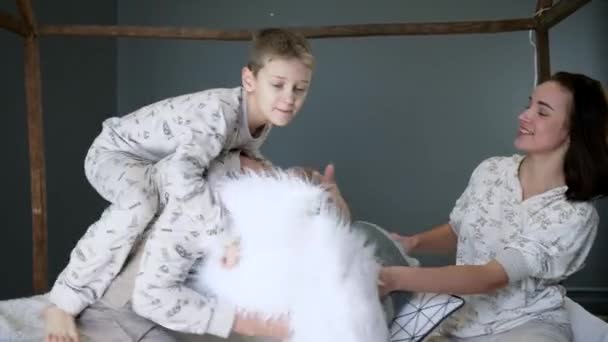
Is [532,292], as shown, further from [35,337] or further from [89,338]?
[35,337]

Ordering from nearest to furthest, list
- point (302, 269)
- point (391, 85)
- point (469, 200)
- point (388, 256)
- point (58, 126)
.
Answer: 1. point (302, 269)
2. point (388, 256)
3. point (469, 200)
4. point (58, 126)
5. point (391, 85)

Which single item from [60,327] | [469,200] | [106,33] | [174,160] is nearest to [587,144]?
[469,200]

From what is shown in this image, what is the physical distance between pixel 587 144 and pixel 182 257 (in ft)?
3.23

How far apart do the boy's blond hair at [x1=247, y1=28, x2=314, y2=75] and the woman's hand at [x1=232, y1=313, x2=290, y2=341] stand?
20.9 inches

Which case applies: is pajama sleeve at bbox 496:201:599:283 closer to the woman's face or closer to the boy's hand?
the woman's face

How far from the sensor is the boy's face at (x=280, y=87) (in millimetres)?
1263

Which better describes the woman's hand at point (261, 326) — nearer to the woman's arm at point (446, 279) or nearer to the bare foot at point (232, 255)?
the bare foot at point (232, 255)

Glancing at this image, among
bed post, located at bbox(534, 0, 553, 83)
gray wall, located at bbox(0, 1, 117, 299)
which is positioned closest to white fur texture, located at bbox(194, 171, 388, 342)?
bed post, located at bbox(534, 0, 553, 83)

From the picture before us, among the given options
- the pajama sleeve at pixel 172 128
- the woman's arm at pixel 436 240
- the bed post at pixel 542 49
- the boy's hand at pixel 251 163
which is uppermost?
the bed post at pixel 542 49

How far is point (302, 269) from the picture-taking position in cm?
98

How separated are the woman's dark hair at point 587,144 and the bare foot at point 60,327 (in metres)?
1.11

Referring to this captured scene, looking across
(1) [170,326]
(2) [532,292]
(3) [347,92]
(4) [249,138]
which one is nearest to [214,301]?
(1) [170,326]

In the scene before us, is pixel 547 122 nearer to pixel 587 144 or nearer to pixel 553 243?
pixel 587 144

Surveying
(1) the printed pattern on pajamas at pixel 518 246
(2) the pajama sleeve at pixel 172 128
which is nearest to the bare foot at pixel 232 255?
(2) the pajama sleeve at pixel 172 128
